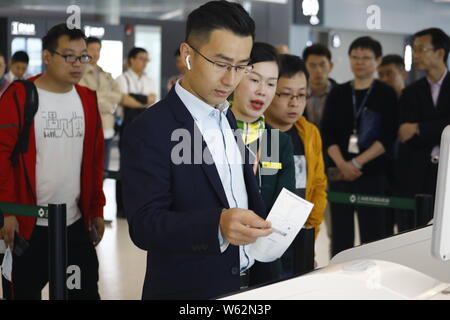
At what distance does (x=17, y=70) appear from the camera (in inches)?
171

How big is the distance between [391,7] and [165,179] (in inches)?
435

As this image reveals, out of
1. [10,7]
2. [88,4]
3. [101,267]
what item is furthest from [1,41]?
[88,4]

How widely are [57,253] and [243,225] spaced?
160 centimetres

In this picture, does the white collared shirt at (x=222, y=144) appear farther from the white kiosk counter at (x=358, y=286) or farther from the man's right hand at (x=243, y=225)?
the white kiosk counter at (x=358, y=286)

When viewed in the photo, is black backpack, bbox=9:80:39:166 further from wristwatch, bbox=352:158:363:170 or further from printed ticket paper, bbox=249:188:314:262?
wristwatch, bbox=352:158:363:170

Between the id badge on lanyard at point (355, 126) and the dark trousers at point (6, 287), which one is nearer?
the dark trousers at point (6, 287)

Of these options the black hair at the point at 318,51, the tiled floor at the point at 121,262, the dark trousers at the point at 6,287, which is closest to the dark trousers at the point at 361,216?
the tiled floor at the point at 121,262

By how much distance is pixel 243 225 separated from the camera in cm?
164

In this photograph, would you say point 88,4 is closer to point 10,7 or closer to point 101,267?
point 10,7

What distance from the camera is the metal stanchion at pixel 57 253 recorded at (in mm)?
2975

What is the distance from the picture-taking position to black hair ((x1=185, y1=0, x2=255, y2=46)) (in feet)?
6.21

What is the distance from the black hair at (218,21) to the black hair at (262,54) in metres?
0.74

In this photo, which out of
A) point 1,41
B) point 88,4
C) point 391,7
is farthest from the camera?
point 391,7
